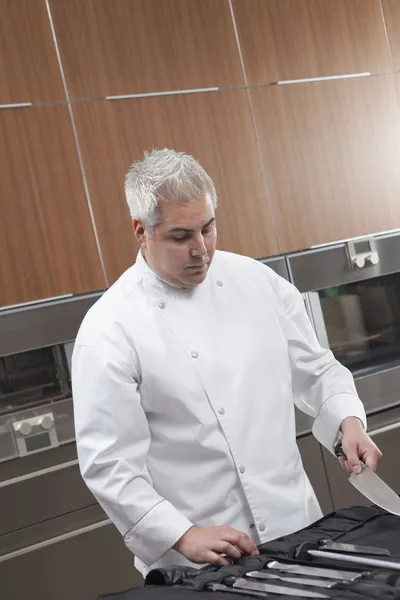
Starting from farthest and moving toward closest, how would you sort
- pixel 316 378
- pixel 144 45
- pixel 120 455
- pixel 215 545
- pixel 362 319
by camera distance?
1. pixel 362 319
2. pixel 144 45
3. pixel 316 378
4. pixel 120 455
5. pixel 215 545

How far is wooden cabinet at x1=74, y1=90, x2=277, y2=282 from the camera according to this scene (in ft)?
7.68

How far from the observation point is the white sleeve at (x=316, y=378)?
60.4 inches

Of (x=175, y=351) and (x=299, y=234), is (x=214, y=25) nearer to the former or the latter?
(x=299, y=234)

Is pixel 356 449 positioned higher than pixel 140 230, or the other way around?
pixel 140 230

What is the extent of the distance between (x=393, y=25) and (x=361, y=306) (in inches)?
38.2

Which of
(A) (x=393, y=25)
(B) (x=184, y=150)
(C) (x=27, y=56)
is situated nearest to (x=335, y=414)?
(B) (x=184, y=150)

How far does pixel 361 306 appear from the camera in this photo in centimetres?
285

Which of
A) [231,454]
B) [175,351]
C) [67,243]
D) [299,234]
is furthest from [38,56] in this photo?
[231,454]

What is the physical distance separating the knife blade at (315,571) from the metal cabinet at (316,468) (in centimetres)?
142

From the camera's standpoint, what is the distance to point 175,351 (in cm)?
151

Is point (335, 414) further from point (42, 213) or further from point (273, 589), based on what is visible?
point (42, 213)

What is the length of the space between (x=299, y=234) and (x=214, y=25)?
0.69 m

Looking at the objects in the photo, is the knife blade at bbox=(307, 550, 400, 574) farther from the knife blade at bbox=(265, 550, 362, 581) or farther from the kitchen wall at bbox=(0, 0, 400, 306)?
the kitchen wall at bbox=(0, 0, 400, 306)

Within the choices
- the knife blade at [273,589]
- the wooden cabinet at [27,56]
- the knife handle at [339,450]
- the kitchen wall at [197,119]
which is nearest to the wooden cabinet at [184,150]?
the kitchen wall at [197,119]
